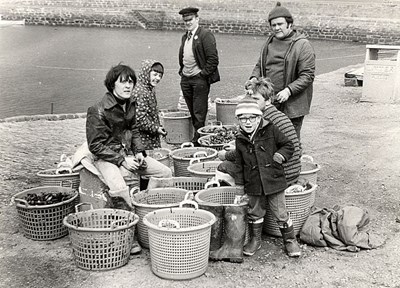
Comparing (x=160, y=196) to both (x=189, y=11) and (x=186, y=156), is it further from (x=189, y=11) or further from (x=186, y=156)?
(x=189, y=11)

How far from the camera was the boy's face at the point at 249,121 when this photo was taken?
4.86 metres

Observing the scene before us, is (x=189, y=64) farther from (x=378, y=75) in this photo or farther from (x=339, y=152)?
(x=378, y=75)

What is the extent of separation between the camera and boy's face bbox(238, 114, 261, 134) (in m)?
4.86

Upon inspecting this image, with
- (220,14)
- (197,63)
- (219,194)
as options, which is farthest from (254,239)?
(220,14)

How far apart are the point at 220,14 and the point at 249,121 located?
1306 inches

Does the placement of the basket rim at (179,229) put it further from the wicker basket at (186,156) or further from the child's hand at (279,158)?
the wicker basket at (186,156)

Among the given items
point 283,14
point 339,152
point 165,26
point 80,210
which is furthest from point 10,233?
point 165,26

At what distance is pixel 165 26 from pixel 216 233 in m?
33.8

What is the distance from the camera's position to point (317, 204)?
6266 mm

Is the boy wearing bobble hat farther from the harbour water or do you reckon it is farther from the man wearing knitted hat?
the harbour water

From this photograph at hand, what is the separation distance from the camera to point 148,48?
25422mm

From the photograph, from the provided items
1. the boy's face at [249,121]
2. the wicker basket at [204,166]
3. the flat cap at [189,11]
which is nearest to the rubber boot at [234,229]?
the boy's face at [249,121]

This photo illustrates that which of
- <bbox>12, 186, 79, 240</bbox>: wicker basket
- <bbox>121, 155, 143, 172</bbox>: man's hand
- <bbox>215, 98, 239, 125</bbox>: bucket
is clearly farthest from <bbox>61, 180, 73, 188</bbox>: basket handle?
<bbox>215, 98, 239, 125</bbox>: bucket

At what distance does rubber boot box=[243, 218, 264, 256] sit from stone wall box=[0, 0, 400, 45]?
29.2m
